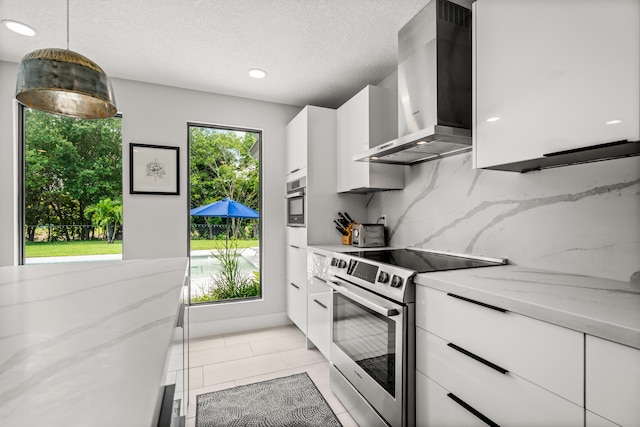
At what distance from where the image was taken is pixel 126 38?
222 cm

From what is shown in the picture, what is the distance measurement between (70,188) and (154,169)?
71cm

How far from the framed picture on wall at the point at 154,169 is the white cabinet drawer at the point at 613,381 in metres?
3.17

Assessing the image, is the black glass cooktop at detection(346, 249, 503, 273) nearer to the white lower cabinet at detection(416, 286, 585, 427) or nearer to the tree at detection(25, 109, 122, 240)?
the white lower cabinet at detection(416, 286, 585, 427)

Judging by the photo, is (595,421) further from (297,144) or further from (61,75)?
(297,144)

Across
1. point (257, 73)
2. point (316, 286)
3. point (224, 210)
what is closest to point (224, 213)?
point (224, 210)

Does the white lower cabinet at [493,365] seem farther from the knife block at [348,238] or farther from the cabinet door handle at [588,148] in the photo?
the knife block at [348,238]

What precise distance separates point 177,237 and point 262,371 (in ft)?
5.04

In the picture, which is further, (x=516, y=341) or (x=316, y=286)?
(x=316, y=286)

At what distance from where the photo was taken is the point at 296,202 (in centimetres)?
310

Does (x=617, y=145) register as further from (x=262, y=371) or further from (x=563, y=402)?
(x=262, y=371)

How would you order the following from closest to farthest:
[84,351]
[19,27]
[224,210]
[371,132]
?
[84,351] → [19,27] → [371,132] → [224,210]

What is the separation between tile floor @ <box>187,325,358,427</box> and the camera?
2.17 m

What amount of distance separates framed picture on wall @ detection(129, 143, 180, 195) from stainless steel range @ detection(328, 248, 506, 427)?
1.91 m

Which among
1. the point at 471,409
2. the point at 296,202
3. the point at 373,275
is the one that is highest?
the point at 296,202
